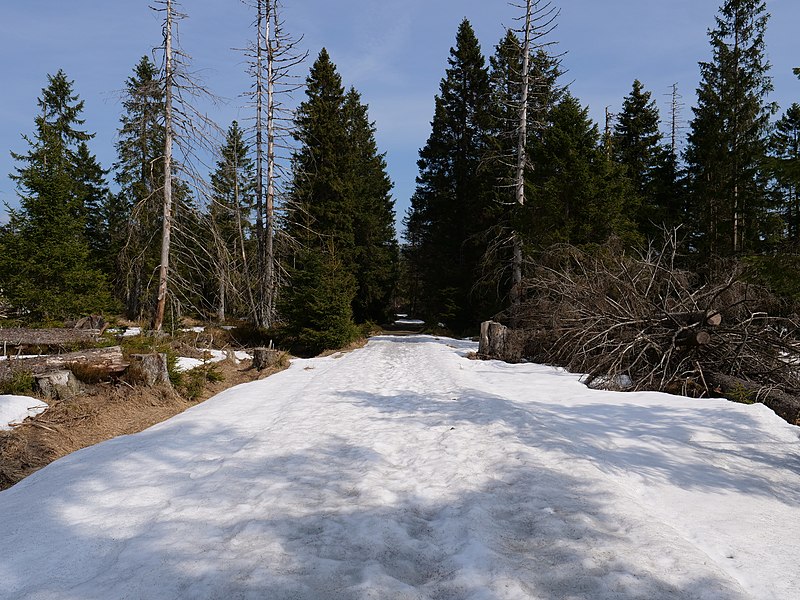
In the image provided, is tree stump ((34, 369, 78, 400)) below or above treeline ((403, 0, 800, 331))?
below

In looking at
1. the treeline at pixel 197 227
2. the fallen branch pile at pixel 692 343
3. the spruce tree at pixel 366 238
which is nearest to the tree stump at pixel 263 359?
the treeline at pixel 197 227

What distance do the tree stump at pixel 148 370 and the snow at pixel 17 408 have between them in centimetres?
151

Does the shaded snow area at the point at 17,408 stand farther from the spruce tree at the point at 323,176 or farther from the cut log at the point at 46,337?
the spruce tree at the point at 323,176

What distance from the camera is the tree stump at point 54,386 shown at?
6941 mm

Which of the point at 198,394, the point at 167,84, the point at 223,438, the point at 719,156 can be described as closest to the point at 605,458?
the point at 223,438

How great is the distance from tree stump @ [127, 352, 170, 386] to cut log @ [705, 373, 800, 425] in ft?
31.9

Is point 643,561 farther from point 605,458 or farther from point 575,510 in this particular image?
point 605,458

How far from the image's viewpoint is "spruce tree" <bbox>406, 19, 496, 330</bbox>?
26.1 metres

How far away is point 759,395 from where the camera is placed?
6918 mm

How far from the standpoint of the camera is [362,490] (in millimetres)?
3959

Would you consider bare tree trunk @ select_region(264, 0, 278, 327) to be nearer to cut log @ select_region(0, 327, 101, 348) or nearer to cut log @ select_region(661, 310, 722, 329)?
cut log @ select_region(0, 327, 101, 348)

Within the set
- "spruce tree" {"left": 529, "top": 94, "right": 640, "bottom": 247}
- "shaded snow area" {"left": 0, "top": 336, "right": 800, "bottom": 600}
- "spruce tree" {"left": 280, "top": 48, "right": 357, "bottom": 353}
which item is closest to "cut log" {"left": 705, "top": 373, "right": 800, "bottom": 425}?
"shaded snow area" {"left": 0, "top": 336, "right": 800, "bottom": 600}

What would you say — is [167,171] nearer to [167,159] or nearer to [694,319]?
[167,159]

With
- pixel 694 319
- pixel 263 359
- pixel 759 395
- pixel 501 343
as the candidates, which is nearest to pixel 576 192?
pixel 501 343
